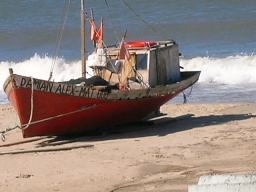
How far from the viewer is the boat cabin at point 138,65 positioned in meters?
13.6

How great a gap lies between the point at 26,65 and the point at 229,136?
587 inches

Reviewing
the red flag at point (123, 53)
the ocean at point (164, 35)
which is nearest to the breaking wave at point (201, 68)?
the ocean at point (164, 35)

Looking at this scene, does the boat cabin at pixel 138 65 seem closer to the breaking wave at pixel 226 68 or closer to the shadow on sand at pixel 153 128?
the shadow on sand at pixel 153 128

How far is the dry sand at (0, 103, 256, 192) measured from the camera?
9609 millimetres

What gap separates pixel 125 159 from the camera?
11125 mm

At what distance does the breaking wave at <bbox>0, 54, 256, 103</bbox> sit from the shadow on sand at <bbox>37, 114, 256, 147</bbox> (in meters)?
6.09

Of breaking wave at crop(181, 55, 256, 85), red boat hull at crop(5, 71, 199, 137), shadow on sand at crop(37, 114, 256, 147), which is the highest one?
breaking wave at crop(181, 55, 256, 85)

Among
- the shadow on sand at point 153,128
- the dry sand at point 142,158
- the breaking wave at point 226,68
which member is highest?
the breaking wave at point 226,68

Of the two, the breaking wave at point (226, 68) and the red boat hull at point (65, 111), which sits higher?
the breaking wave at point (226, 68)

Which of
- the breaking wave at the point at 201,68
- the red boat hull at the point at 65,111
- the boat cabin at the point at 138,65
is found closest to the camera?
the red boat hull at the point at 65,111

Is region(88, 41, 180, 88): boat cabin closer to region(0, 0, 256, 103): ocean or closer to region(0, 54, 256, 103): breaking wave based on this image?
region(0, 0, 256, 103): ocean

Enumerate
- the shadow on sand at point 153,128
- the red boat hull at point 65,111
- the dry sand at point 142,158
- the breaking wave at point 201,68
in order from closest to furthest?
1. the dry sand at point 142,158
2. the red boat hull at point 65,111
3. the shadow on sand at point 153,128
4. the breaking wave at point 201,68

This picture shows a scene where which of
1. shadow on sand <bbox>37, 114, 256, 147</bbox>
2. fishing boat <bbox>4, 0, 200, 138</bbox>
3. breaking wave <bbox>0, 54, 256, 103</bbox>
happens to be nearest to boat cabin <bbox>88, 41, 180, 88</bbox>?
fishing boat <bbox>4, 0, 200, 138</bbox>

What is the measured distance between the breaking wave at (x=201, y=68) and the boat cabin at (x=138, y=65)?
628cm
